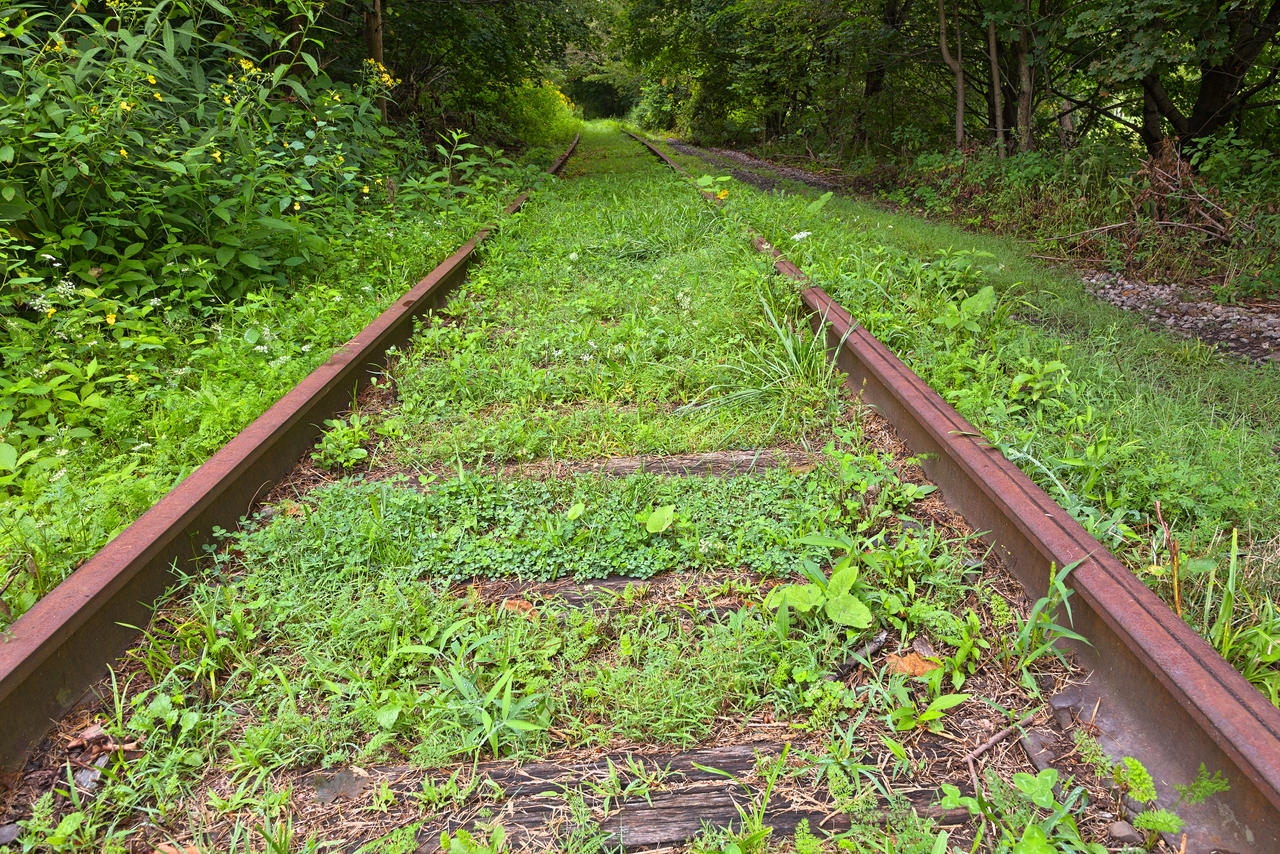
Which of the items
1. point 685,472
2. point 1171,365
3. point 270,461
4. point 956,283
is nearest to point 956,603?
point 685,472

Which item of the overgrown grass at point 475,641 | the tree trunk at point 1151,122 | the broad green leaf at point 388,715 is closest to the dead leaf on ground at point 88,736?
the overgrown grass at point 475,641

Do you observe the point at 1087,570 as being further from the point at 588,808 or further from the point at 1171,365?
the point at 1171,365

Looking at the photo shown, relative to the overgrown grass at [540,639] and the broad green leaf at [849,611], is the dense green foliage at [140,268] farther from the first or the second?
the broad green leaf at [849,611]

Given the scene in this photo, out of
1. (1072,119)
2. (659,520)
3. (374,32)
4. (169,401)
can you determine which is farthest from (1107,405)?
(1072,119)

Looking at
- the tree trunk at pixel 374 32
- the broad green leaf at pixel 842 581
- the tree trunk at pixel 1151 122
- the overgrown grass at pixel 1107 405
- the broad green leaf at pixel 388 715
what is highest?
the tree trunk at pixel 374 32

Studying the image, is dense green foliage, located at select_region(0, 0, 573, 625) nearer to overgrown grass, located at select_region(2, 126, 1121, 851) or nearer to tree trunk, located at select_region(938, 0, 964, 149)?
overgrown grass, located at select_region(2, 126, 1121, 851)

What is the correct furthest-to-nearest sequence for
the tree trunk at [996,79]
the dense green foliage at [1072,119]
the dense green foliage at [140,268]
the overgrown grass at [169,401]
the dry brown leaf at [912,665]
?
the tree trunk at [996,79]
the dense green foliage at [1072,119]
the dense green foliage at [140,268]
the overgrown grass at [169,401]
the dry brown leaf at [912,665]

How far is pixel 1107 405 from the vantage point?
3002 millimetres

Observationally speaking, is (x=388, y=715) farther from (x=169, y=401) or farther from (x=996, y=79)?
(x=996, y=79)

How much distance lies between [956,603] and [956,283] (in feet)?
9.59

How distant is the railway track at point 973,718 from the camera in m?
1.33

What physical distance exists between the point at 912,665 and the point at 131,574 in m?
2.06

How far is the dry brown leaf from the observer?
1812mm

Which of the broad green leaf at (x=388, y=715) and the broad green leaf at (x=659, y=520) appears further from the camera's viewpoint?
the broad green leaf at (x=659, y=520)
